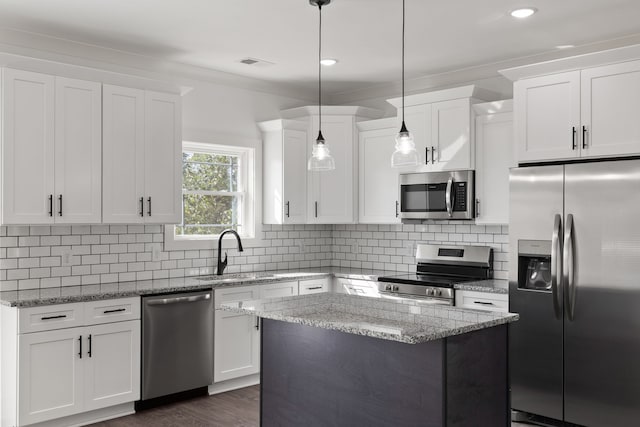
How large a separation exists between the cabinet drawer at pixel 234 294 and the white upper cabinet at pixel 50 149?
1111mm

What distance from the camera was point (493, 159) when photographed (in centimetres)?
484

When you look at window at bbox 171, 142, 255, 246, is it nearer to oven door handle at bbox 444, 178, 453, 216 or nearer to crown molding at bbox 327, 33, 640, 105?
crown molding at bbox 327, 33, 640, 105

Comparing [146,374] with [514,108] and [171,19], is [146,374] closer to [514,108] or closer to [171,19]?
[171,19]

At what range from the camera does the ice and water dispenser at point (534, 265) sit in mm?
4148

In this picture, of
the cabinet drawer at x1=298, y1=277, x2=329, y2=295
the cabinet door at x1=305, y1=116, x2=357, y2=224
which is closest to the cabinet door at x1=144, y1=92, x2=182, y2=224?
the cabinet drawer at x1=298, y1=277, x2=329, y2=295

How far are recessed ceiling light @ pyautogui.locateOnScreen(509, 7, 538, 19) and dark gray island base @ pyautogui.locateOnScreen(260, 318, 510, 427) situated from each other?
2037 millimetres

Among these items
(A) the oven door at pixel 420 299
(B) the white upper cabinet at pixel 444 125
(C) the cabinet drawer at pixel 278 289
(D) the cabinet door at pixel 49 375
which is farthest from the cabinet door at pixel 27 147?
(B) the white upper cabinet at pixel 444 125

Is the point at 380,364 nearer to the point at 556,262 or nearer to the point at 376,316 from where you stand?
the point at 376,316

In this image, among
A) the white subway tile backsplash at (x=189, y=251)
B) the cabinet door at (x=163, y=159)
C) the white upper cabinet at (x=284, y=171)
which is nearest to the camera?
the white subway tile backsplash at (x=189, y=251)

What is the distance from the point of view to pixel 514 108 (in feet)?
14.5

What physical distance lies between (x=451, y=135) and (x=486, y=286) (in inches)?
51.0

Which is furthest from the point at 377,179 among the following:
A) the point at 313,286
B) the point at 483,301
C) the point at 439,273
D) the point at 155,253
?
the point at 155,253

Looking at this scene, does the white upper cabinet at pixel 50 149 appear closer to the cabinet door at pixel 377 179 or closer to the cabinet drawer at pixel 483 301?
the cabinet door at pixel 377 179

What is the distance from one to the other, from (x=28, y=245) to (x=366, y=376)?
2766 millimetres
